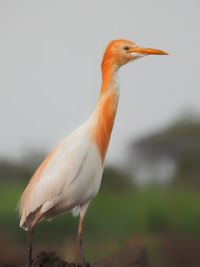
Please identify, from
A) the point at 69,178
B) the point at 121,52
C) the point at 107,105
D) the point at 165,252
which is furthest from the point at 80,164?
the point at 165,252

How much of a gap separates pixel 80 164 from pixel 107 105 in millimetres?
241

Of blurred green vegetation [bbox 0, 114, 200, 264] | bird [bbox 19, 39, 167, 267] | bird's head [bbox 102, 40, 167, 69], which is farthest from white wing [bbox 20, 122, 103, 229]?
blurred green vegetation [bbox 0, 114, 200, 264]

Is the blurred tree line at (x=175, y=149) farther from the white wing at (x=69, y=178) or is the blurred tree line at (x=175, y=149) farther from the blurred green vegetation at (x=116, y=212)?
the white wing at (x=69, y=178)

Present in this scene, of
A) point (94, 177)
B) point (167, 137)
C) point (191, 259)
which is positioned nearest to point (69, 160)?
point (94, 177)

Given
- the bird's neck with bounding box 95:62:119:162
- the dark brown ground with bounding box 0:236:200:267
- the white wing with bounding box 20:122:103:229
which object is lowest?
the dark brown ground with bounding box 0:236:200:267

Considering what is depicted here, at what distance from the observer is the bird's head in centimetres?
266

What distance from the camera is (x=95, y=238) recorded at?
4.92 meters

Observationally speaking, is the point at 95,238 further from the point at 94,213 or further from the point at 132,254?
the point at 132,254

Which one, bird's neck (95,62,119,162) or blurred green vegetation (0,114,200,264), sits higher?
bird's neck (95,62,119,162)

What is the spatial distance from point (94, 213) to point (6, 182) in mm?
761

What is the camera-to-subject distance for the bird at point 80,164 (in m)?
2.54

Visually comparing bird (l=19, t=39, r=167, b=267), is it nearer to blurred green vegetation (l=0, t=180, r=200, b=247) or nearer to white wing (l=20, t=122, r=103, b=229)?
white wing (l=20, t=122, r=103, b=229)

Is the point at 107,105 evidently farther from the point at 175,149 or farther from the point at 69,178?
the point at 175,149

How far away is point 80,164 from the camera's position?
254cm
